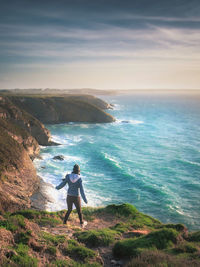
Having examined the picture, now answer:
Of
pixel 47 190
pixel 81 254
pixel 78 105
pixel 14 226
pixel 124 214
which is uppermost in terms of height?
pixel 78 105

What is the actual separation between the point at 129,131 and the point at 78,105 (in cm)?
2607

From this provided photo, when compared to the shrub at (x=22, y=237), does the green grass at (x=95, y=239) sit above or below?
below

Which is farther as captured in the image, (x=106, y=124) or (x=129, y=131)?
(x=106, y=124)

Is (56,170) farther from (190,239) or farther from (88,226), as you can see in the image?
(190,239)

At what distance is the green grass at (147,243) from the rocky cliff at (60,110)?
70.1 metres

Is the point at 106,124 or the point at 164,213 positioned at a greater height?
the point at 106,124

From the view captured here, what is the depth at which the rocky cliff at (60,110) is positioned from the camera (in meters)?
76.2

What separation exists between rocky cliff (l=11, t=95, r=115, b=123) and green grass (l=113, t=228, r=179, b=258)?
70143mm

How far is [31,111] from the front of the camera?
2958 inches

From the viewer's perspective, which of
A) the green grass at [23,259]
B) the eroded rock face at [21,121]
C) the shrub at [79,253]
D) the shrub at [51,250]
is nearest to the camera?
the green grass at [23,259]

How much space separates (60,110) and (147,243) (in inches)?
3008

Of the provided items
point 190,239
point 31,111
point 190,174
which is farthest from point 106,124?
point 190,239

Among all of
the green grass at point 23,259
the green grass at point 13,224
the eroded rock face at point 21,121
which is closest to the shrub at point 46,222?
the green grass at point 13,224

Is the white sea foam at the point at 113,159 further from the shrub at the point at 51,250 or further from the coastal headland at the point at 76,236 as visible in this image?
the shrub at the point at 51,250
